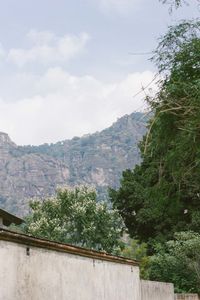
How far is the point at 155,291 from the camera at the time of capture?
18.0m

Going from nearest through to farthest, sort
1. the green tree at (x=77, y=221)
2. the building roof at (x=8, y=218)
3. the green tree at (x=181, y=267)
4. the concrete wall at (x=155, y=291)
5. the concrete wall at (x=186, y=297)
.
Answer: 1. the concrete wall at (x=155, y=291)
2. the concrete wall at (x=186, y=297)
3. the building roof at (x=8, y=218)
4. the green tree at (x=181, y=267)
5. the green tree at (x=77, y=221)

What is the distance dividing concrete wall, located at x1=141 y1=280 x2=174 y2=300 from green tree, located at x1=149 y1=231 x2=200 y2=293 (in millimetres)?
6049

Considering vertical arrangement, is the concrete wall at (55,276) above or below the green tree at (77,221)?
below

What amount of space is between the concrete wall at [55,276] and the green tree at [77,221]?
27.6 m

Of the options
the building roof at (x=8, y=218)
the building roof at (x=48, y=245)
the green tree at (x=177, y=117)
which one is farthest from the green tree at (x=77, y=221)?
the building roof at (x=48, y=245)

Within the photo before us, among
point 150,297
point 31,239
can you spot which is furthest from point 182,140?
point 150,297

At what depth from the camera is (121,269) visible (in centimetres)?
1476

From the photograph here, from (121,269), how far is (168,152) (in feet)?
10.0

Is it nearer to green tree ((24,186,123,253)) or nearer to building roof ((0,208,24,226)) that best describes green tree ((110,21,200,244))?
building roof ((0,208,24,226))

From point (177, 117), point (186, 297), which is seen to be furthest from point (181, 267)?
point (177, 117)

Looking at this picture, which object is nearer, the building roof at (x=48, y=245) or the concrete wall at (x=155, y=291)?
the building roof at (x=48, y=245)

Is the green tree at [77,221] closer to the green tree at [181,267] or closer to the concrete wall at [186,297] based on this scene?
the green tree at [181,267]

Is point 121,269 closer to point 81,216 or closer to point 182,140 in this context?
point 182,140

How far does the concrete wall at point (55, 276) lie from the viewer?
8.04m
